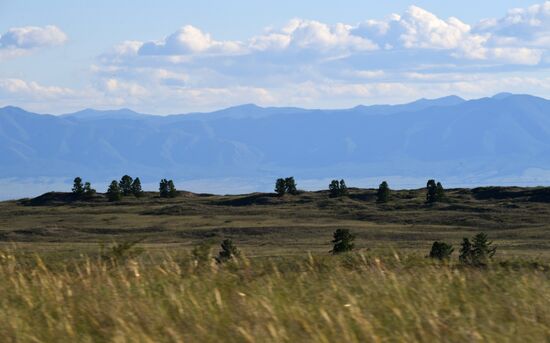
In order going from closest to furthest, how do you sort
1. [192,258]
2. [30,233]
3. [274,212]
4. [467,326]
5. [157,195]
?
[467,326] < [192,258] < [30,233] < [274,212] < [157,195]

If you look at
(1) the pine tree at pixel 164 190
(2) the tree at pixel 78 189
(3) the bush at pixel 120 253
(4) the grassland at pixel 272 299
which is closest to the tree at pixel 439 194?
(1) the pine tree at pixel 164 190

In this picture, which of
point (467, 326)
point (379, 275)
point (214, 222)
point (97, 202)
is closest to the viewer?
point (467, 326)

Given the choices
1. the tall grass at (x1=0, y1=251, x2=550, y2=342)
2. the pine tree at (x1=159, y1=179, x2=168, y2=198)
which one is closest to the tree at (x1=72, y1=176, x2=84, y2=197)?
the pine tree at (x1=159, y1=179, x2=168, y2=198)

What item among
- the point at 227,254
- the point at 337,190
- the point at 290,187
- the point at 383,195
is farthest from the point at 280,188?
the point at 227,254

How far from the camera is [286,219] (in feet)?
236

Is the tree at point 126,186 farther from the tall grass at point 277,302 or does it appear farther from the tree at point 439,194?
the tall grass at point 277,302

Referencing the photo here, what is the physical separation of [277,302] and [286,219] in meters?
64.4

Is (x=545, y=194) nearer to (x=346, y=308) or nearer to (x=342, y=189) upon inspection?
(x=342, y=189)

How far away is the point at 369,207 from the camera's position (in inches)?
3059

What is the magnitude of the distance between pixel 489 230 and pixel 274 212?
61.7ft

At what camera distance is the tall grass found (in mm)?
6477

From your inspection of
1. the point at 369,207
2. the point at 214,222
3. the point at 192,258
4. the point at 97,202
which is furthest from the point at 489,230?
the point at 192,258

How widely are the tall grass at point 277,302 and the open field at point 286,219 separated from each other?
41.8 m

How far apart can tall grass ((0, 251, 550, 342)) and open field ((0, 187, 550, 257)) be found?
4184cm
